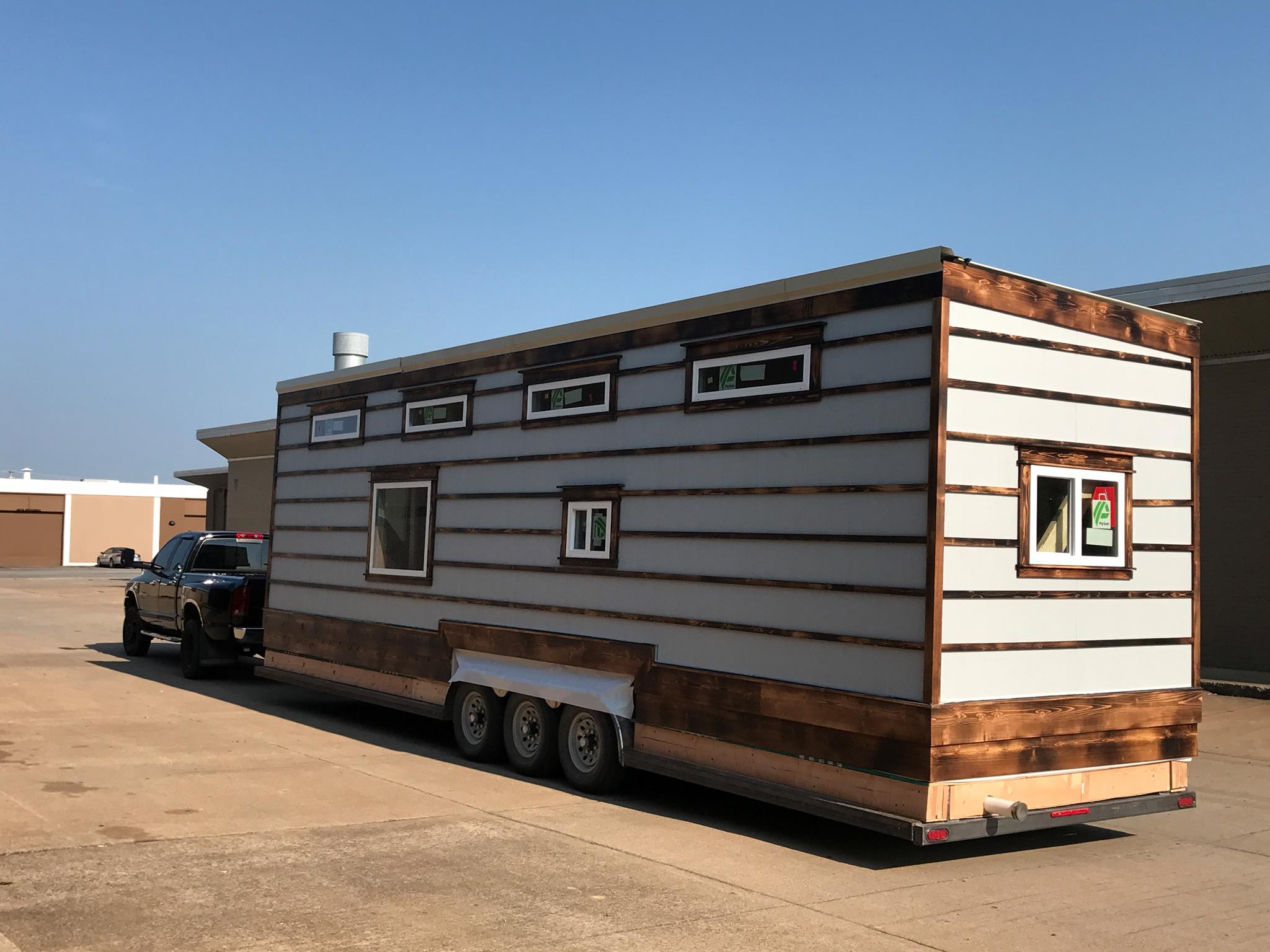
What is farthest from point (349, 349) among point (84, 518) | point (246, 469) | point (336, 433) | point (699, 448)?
point (84, 518)

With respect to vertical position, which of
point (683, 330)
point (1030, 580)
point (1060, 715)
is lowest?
point (1060, 715)

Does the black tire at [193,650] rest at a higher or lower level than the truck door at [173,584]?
lower

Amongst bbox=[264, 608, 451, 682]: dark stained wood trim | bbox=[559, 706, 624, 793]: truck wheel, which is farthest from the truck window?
bbox=[559, 706, 624, 793]: truck wheel

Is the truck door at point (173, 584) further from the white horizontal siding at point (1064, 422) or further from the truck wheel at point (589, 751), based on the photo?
the white horizontal siding at point (1064, 422)

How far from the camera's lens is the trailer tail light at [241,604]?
49.5 feet

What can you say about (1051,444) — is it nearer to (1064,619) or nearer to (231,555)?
(1064,619)

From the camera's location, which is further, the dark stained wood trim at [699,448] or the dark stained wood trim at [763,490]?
the dark stained wood trim at [699,448]

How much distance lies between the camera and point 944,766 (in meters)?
6.99

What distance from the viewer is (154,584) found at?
16.9 metres

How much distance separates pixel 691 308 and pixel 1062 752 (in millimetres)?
3859

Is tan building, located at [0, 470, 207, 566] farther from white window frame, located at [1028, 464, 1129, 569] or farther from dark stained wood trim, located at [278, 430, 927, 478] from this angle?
white window frame, located at [1028, 464, 1129, 569]

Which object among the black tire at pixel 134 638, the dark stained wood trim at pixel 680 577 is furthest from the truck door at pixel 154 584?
the dark stained wood trim at pixel 680 577

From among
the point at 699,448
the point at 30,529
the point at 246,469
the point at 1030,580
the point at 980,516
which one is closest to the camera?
the point at 980,516

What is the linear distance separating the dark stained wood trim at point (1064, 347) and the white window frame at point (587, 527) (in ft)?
10.6
